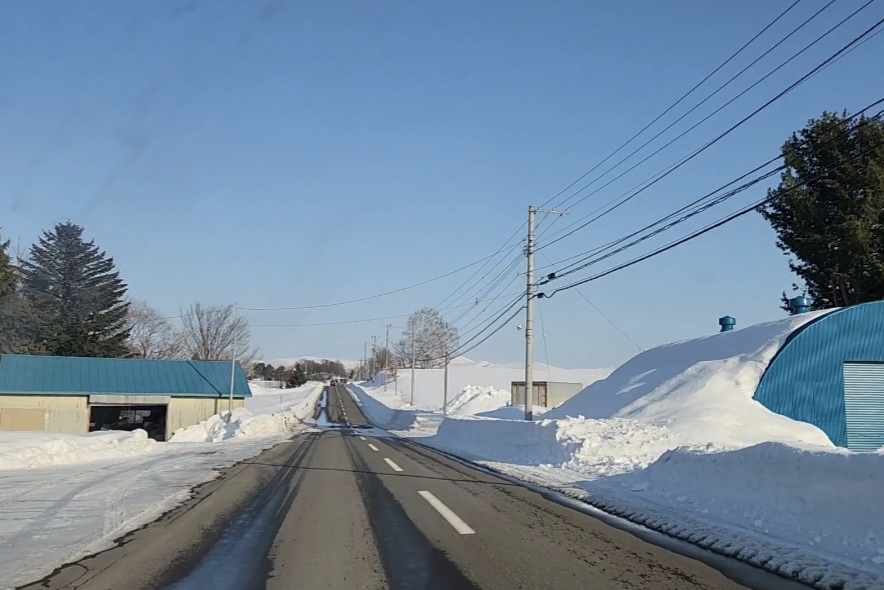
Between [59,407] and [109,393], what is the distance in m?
3.12

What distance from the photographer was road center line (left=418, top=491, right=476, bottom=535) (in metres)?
8.57

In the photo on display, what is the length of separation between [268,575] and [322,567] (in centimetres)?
56

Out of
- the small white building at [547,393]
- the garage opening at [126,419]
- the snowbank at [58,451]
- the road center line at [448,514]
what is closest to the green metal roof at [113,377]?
the garage opening at [126,419]

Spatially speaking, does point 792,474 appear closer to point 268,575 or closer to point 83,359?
point 268,575

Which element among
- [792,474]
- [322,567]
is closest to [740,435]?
[792,474]

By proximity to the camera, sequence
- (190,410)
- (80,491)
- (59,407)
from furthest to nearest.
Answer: (190,410), (59,407), (80,491)

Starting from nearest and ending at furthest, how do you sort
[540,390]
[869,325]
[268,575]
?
[268,575], [869,325], [540,390]

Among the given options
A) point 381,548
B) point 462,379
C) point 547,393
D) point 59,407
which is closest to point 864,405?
point 381,548

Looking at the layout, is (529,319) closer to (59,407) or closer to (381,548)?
(381,548)

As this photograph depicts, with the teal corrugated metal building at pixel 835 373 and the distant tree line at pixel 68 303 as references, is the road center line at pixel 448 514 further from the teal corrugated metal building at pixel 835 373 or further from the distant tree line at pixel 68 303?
the distant tree line at pixel 68 303

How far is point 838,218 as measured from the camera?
1517 inches

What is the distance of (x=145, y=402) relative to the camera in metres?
47.5

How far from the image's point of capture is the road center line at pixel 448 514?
8573mm

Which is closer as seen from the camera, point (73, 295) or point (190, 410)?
point (190, 410)
